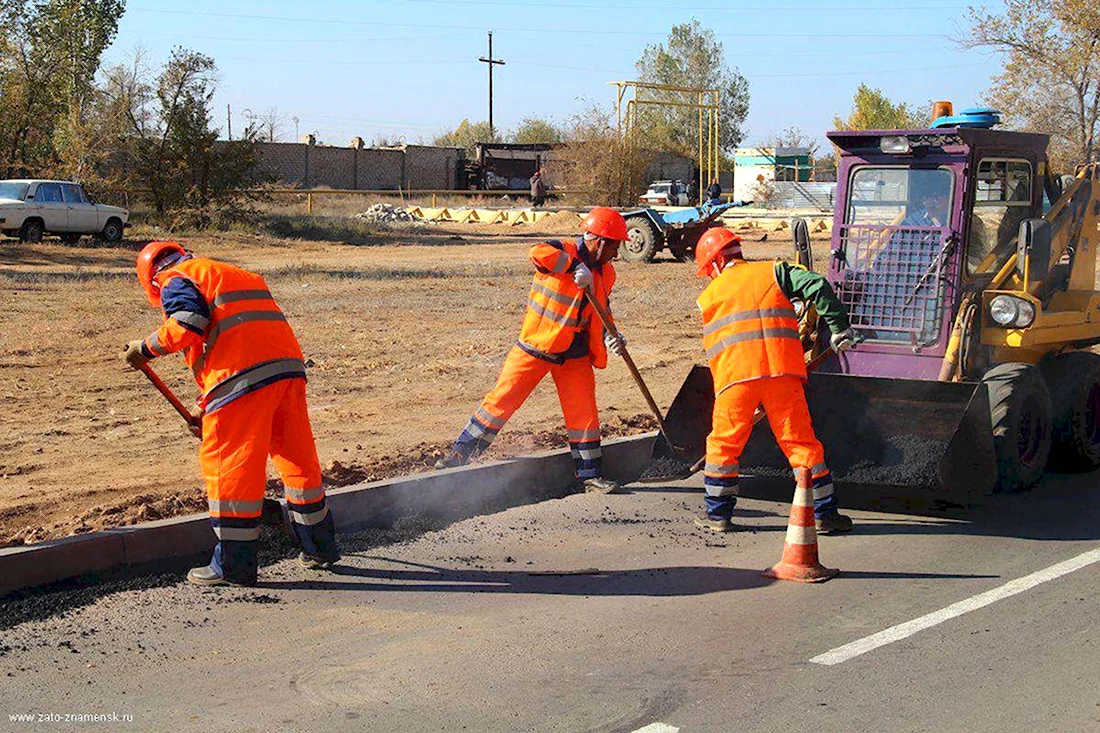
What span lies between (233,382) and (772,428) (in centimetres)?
288

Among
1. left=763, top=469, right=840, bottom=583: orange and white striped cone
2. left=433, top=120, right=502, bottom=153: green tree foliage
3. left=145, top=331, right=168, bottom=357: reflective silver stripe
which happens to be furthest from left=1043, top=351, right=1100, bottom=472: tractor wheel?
left=433, top=120, right=502, bottom=153: green tree foliage

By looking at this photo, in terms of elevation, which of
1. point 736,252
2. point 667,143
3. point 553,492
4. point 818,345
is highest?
point 667,143

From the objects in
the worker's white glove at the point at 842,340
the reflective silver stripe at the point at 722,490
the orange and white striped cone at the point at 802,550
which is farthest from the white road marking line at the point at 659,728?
the worker's white glove at the point at 842,340

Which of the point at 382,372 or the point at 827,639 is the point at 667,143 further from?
the point at 827,639

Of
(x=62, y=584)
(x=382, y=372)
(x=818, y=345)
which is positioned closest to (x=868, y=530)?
(x=818, y=345)

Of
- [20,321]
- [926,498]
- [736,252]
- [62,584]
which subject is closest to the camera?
[62,584]

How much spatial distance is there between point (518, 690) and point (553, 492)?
3.62m

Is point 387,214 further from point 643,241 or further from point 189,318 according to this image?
point 189,318

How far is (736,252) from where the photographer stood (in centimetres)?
723

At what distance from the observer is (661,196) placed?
39938 millimetres

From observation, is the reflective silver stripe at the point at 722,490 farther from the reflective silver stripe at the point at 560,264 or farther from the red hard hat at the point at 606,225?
the red hard hat at the point at 606,225

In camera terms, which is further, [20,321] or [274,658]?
[20,321]

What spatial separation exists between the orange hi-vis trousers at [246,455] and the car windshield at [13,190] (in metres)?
21.9

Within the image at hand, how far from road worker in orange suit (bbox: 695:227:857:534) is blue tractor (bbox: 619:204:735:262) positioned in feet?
58.8
